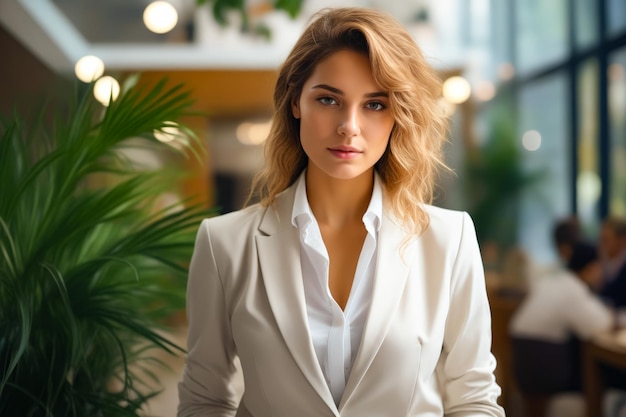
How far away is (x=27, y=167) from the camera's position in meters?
2.04

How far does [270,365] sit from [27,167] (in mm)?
1007

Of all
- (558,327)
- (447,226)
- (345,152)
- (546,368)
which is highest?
(345,152)

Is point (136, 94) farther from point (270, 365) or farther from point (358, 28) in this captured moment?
point (270, 365)

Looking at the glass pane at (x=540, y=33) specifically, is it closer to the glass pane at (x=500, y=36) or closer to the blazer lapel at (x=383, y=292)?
the glass pane at (x=500, y=36)

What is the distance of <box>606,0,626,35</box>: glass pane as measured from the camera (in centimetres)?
730

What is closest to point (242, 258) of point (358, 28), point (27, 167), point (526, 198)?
point (358, 28)

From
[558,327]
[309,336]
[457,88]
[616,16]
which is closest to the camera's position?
[309,336]

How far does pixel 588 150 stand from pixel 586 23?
136cm

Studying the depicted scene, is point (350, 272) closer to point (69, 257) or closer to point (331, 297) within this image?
point (331, 297)

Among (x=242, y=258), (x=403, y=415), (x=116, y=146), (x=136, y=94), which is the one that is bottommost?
(x=403, y=415)

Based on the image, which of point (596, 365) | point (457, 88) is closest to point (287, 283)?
point (596, 365)

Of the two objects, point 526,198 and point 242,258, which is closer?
point 242,258

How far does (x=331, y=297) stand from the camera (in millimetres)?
1464

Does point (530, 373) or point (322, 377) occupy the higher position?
point (322, 377)
